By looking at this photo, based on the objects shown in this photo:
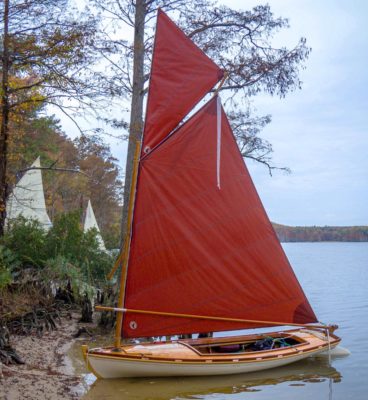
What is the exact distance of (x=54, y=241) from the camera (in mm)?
17750

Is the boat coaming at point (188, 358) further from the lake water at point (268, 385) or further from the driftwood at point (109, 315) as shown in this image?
the driftwood at point (109, 315)

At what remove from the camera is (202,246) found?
1030 cm

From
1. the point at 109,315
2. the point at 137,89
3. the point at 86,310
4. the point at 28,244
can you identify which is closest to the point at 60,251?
the point at 28,244

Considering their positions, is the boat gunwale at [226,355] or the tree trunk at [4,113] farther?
the tree trunk at [4,113]

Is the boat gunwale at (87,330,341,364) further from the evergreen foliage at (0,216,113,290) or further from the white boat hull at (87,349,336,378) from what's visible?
the evergreen foliage at (0,216,113,290)

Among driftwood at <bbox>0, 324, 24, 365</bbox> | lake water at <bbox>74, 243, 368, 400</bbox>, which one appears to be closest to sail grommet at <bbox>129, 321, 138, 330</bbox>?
lake water at <bbox>74, 243, 368, 400</bbox>

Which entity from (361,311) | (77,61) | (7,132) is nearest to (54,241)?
(7,132)

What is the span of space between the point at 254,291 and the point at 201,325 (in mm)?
1205

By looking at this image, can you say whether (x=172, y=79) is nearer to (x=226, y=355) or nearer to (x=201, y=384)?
(x=226, y=355)

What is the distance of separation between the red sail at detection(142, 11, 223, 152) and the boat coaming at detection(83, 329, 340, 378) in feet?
12.1

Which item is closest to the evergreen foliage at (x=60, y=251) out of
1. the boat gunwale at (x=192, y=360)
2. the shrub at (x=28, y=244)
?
the shrub at (x=28, y=244)

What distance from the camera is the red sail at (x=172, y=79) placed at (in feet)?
32.0

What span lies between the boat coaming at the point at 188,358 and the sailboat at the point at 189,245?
0.02m

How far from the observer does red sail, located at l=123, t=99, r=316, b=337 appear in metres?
9.84
